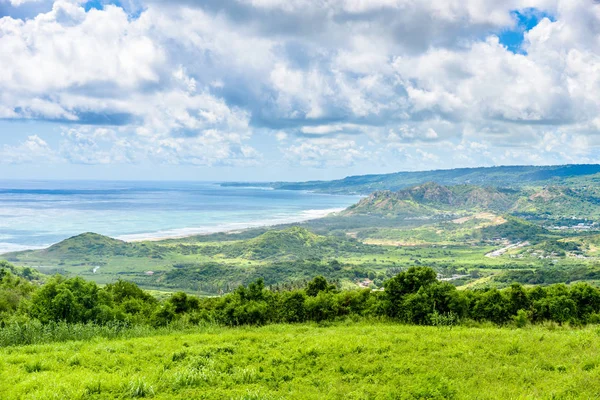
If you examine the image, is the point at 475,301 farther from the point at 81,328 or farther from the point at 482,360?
the point at 81,328

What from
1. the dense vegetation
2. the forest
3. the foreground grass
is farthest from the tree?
the foreground grass

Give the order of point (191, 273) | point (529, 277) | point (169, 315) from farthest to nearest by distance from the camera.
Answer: point (191, 273) → point (529, 277) → point (169, 315)

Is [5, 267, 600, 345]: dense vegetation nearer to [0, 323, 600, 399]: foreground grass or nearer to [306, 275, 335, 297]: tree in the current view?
[306, 275, 335, 297]: tree

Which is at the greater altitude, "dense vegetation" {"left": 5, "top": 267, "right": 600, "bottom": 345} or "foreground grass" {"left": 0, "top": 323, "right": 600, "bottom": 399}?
"foreground grass" {"left": 0, "top": 323, "right": 600, "bottom": 399}

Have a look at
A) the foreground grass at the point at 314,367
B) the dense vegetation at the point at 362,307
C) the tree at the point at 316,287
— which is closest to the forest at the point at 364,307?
the dense vegetation at the point at 362,307

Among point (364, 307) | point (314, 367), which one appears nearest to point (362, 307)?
point (364, 307)

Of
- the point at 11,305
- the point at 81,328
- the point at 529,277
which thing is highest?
the point at 81,328

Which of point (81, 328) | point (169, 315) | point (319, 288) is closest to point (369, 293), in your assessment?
point (319, 288)

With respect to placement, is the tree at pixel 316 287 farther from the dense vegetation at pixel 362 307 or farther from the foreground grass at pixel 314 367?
the foreground grass at pixel 314 367

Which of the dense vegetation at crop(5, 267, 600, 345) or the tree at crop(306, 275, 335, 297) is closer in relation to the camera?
the dense vegetation at crop(5, 267, 600, 345)
